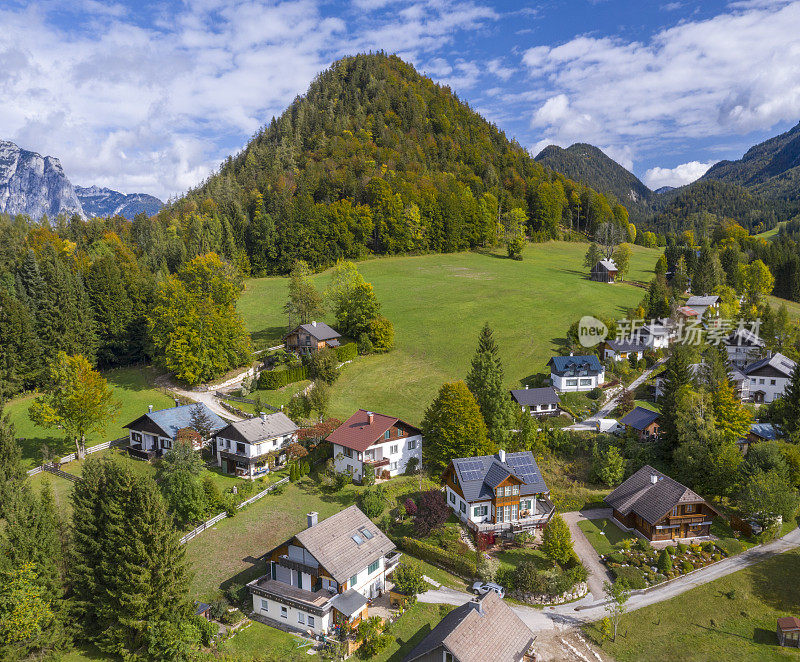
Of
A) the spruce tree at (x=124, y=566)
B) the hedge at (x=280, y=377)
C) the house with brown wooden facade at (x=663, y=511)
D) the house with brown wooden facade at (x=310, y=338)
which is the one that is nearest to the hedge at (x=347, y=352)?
the house with brown wooden facade at (x=310, y=338)

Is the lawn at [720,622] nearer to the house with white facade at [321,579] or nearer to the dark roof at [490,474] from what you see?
the dark roof at [490,474]

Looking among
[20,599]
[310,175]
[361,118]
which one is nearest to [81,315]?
[20,599]

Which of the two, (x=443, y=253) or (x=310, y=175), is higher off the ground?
(x=310, y=175)

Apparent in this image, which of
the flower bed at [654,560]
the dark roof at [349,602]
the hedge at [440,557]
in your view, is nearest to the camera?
the dark roof at [349,602]

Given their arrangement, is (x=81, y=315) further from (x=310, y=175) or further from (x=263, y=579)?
(x=310, y=175)

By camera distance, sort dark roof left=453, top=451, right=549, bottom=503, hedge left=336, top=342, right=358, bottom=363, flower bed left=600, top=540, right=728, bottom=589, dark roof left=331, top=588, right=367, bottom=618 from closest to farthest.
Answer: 1. dark roof left=331, top=588, right=367, bottom=618
2. flower bed left=600, top=540, right=728, bottom=589
3. dark roof left=453, top=451, right=549, bottom=503
4. hedge left=336, top=342, right=358, bottom=363

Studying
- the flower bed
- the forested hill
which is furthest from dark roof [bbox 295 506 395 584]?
the forested hill

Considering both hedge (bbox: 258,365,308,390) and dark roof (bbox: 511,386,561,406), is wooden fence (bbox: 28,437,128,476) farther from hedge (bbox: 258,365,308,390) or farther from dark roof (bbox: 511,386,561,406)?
dark roof (bbox: 511,386,561,406)
